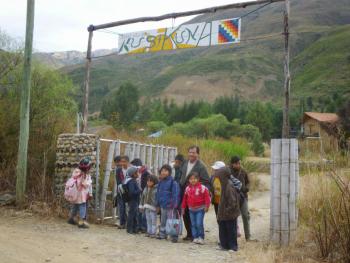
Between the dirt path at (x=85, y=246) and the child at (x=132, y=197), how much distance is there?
0.74 feet

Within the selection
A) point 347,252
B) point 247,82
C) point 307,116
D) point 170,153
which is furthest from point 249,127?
point 247,82

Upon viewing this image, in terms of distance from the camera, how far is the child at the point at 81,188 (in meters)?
8.70

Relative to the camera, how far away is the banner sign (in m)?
10.8

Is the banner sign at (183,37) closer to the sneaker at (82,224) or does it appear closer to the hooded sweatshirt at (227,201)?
the hooded sweatshirt at (227,201)

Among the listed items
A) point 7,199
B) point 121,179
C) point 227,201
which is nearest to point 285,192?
point 227,201

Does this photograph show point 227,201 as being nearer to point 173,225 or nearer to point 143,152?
point 173,225

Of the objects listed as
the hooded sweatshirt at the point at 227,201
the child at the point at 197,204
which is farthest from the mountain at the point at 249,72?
the hooded sweatshirt at the point at 227,201

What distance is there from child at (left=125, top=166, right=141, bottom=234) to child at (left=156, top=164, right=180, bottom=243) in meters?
0.57

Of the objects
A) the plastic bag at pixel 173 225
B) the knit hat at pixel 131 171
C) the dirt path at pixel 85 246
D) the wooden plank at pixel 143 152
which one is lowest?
the dirt path at pixel 85 246

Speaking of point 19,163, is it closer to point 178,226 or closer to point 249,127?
point 178,226

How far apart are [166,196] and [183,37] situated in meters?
4.81

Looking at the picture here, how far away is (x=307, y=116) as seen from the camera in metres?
49.6

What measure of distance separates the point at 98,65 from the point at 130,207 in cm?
16017

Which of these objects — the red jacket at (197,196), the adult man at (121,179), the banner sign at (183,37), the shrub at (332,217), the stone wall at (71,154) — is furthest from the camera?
the banner sign at (183,37)
